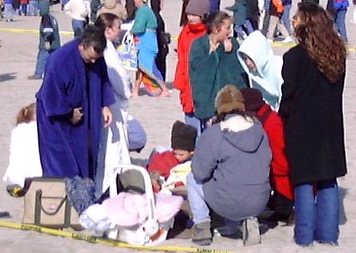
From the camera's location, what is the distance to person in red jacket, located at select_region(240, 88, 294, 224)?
342 inches

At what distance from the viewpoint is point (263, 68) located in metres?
9.78

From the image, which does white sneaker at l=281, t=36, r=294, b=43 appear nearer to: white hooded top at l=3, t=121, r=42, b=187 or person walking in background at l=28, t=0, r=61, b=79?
person walking in background at l=28, t=0, r=61, b=79

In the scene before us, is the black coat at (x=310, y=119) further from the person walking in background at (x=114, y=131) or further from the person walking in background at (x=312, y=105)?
the person walking in background at (x=114, y=131)

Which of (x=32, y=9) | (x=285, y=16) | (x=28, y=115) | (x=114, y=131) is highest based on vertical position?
(x=28, y=115)

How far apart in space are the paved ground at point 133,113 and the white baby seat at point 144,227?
132mm

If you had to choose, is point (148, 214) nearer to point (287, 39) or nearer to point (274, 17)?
point (287, 39)

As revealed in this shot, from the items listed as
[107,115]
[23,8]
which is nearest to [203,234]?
[107,115]

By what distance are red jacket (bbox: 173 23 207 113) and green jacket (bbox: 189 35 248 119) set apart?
495 millimetres

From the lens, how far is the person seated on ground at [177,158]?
367 inches

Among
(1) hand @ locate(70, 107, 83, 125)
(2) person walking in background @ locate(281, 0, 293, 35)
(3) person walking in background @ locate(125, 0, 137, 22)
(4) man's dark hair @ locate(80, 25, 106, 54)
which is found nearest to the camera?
(4) man's dark hair @ locate(80, 25, 106, 54)

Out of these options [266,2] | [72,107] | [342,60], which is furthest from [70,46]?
[266,2]

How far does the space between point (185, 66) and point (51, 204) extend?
2672 mm

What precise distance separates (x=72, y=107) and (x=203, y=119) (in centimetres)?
175

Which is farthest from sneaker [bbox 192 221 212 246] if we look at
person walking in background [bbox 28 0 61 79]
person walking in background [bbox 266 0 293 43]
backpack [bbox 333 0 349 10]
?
person walking in background [bbox 266 0 293 43]
